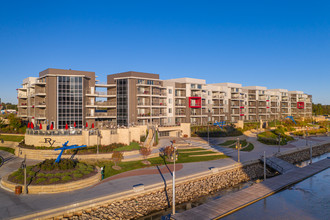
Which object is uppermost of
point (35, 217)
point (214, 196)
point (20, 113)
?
point (20, 113)

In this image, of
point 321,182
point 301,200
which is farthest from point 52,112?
point 321,182

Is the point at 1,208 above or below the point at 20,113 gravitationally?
below

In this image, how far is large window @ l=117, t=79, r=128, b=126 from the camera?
51.1m

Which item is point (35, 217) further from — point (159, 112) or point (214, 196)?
point (159, 112)

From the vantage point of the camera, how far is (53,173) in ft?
79.8

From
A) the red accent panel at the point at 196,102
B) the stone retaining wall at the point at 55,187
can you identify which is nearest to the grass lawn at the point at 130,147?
the stone retaining wall at the point at 55,187

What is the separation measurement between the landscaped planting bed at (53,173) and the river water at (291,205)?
938 centimetres

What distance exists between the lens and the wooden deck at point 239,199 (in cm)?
1853

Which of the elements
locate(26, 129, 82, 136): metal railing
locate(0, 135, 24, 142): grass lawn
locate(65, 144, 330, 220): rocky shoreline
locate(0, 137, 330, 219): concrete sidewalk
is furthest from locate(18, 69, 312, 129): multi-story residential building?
locate(65, 144, 330, 220): rocky shoreline

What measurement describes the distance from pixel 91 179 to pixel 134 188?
17.0 feet

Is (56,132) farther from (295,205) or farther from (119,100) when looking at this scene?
(295,205)

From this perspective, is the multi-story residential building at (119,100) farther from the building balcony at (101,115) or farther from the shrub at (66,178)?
the shrub at (66,178)

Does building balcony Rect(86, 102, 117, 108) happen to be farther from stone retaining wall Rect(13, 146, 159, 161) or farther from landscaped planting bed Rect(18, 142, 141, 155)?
stone retaining wall Rect(13, 146, 159, 161)

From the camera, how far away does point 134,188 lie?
22062mm
